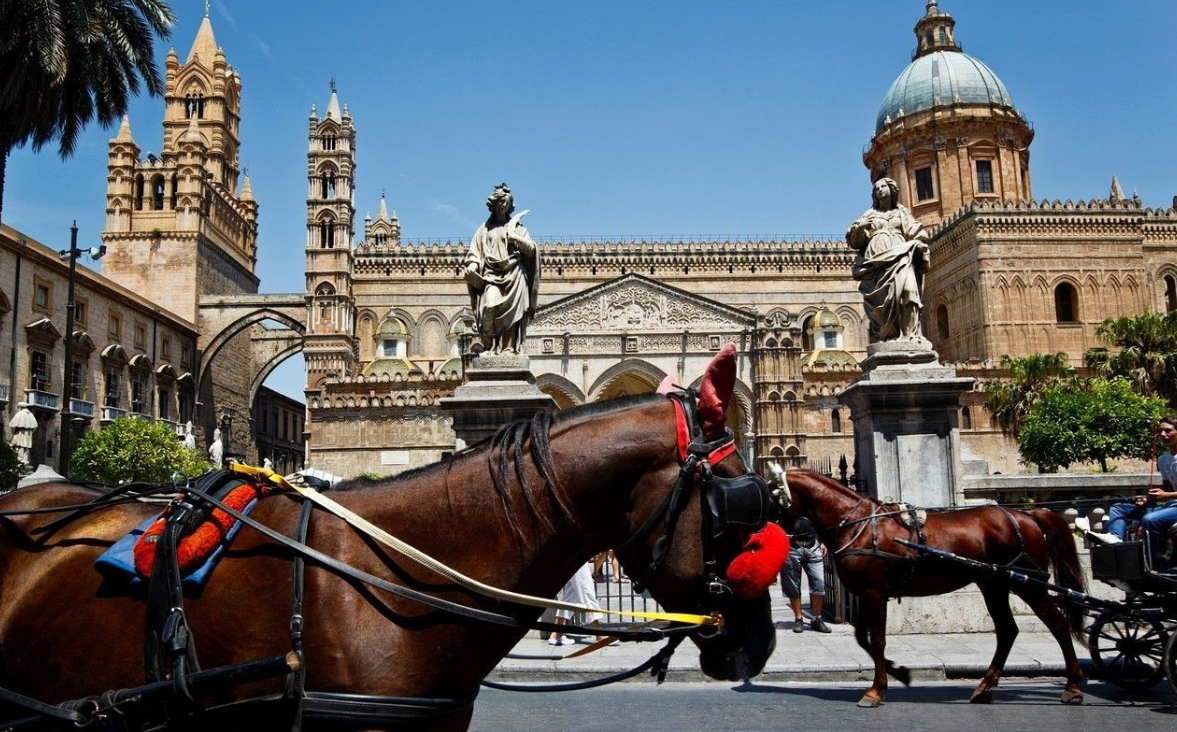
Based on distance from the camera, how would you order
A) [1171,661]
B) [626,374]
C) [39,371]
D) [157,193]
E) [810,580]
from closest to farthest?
[1171,661] → [810,580] → [39,371] → [626,374] → [157,193]

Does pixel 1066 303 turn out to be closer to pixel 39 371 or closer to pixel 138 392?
pixel 138 392

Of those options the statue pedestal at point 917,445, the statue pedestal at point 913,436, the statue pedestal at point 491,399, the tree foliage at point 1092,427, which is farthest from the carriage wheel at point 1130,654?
the tree foliage at point 1092,427

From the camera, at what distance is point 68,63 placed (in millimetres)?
19625

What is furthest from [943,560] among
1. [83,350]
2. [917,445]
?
[83,350]

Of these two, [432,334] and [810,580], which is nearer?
[810,580]

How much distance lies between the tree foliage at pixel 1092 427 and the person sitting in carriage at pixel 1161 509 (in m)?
30.5

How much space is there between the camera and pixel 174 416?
48688mm

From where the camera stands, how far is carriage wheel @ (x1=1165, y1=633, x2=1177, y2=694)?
6.11 meters

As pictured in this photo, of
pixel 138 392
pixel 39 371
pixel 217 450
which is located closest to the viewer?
pixel 217 450

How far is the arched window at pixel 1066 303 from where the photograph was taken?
49031 millimetres

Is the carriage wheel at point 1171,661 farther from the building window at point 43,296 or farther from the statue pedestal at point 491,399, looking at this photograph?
the building window at point 43,296

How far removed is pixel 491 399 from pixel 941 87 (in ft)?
171

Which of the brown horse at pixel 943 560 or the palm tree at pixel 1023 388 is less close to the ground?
the palm tree at pixel 1023 388

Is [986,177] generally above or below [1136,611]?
above
